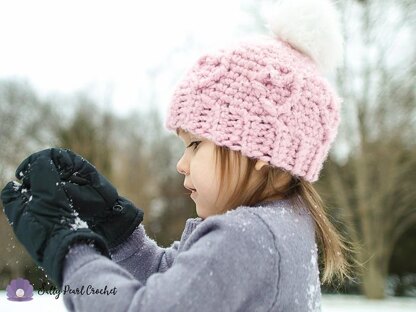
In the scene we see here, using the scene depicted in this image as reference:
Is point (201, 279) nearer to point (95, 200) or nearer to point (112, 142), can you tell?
point (95, 200)

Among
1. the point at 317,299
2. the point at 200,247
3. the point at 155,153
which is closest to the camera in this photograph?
the point at 200,247

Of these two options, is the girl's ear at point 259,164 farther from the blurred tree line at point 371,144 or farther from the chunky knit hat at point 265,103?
the blurred tree line at point 371,144

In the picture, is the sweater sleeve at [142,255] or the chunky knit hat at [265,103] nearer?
the chunky knit hat at [265,103]

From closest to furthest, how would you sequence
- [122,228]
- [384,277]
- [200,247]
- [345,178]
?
[200,247] → [122,228] → [384,277] → [345,178]

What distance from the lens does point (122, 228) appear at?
1259mm

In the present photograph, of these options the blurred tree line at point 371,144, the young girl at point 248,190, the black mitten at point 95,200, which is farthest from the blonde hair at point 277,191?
the blurred tree line at point 371,144

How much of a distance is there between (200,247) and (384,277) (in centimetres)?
877

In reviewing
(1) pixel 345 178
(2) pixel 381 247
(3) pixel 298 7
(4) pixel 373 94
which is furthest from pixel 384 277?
(3) pixel 298 7

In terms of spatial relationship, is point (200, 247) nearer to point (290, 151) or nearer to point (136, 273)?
point (290, 151)

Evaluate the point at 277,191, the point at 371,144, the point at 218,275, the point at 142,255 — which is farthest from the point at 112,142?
the point at 218,275

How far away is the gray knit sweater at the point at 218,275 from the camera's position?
2.83 feet

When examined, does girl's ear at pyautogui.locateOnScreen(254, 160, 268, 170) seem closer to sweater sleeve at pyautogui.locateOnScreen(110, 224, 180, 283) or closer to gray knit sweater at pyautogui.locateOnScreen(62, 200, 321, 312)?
gray knit sweater at pyautogui.locateOnScreen(62, 200, 321, 312)

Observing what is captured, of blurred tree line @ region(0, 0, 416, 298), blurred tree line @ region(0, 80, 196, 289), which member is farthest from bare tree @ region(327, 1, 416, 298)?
blurred tree line @ region(0, 80, 196, 289)

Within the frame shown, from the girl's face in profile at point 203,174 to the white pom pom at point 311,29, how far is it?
1.12ft
